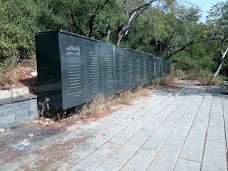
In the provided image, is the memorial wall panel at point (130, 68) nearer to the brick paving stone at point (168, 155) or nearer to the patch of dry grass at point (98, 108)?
the patch of dry grass at point (98, 108)

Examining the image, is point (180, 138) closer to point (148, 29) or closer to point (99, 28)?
point (99, 28)

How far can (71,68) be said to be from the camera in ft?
13.5

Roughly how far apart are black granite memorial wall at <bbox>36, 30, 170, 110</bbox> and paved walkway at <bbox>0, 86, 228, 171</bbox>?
64cm

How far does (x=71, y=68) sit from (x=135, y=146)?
185 centimetres

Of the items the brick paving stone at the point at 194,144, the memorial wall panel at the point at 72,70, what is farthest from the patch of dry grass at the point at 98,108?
the brick paving stone at the point at 194,144

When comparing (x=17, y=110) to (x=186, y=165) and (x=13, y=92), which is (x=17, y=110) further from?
(x=186, y=165)

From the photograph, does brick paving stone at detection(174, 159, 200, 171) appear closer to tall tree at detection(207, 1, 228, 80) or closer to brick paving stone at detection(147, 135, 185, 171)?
brick paving stone at detection(147, 135, 185, 171)

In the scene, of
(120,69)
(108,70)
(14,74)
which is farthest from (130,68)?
(14,74)

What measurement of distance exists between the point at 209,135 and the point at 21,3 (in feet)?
19.0

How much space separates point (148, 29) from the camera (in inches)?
562

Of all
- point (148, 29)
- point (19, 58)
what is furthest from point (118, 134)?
point (148, 29)

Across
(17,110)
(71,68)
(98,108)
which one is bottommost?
(98,108)

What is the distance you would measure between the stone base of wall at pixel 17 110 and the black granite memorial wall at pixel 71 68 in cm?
Answer: 23

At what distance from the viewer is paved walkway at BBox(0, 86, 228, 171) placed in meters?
2.60
